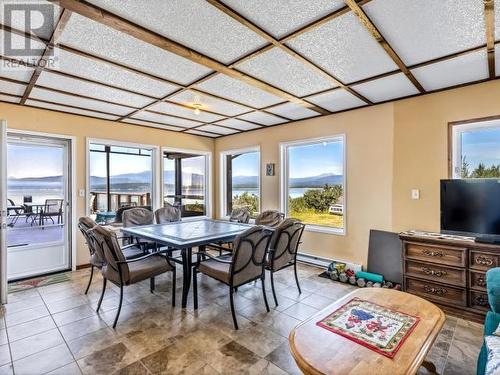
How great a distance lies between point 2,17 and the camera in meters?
1.86

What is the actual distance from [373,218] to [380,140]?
1.15 m

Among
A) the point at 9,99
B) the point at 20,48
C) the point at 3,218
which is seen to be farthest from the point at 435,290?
the point at 9,99

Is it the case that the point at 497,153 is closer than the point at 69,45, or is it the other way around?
the point at 69,45

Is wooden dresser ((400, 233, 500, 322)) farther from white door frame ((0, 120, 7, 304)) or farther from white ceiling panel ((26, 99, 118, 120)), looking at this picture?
white ceiling panel ((26, 99, 118, 120))

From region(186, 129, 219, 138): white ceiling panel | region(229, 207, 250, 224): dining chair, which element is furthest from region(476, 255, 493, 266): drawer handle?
region(186, 129, 219, 138): white ceiling panel

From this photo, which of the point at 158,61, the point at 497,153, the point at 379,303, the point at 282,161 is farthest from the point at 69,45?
the point at 497,153

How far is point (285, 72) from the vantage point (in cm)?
279

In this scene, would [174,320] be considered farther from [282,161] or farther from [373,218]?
[282,161]

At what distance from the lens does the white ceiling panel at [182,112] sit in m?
3.91

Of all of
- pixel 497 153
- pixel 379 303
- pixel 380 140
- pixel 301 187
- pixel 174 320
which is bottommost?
pixel 174 320

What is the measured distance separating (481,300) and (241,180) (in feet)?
14.7

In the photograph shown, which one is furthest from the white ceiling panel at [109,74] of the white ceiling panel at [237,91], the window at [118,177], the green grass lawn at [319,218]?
the green grass lawn at [319,218]

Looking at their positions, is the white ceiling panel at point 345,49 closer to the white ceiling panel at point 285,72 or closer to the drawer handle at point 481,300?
the white ceiling panel at point 285,72

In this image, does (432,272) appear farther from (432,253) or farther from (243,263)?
(243,263)
